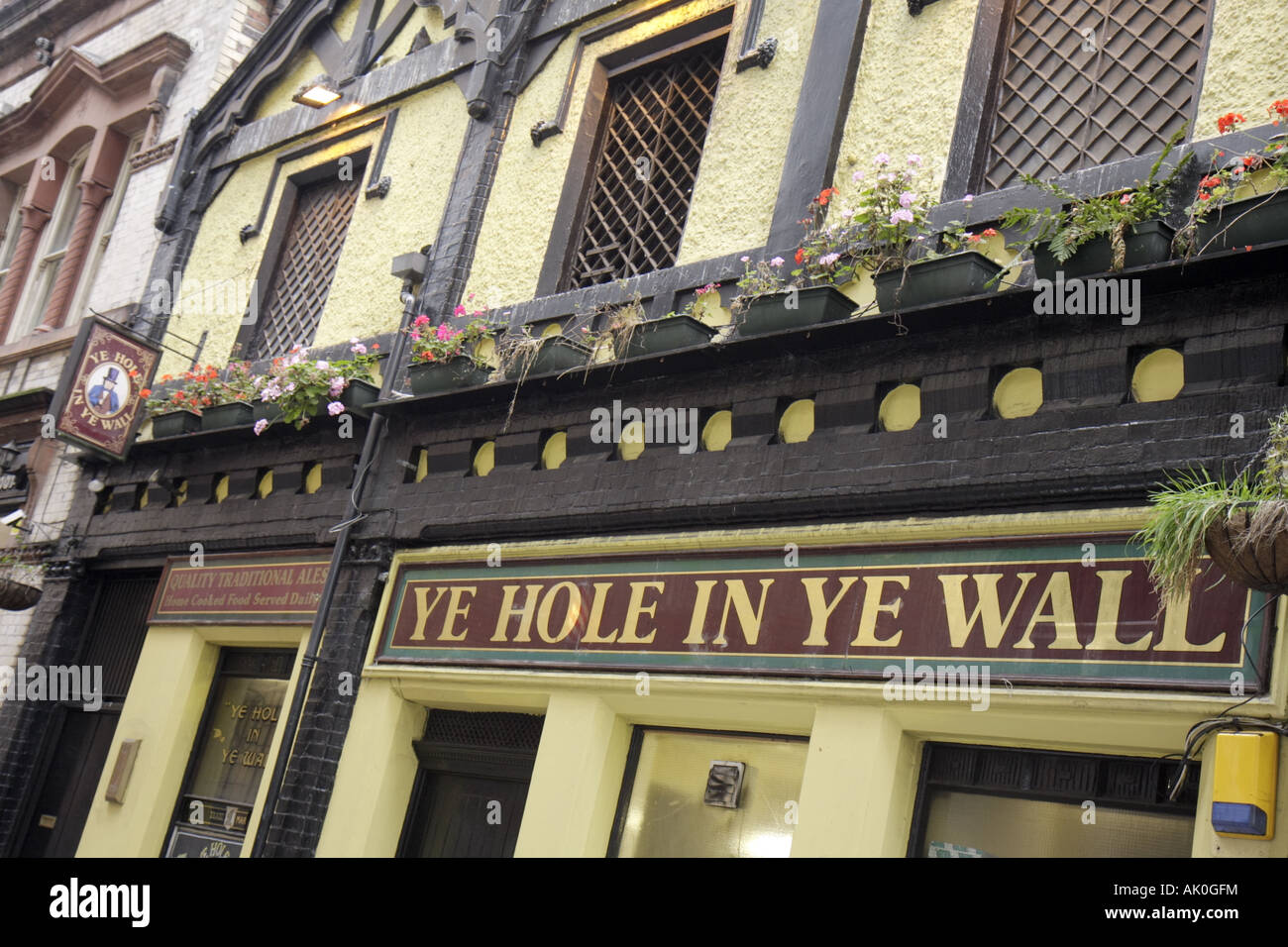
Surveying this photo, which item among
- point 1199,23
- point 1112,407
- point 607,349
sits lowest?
point 1112,407

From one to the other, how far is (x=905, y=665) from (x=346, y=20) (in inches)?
376

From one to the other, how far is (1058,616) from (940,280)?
1797 millimetres

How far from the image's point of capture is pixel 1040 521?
20.6 feet

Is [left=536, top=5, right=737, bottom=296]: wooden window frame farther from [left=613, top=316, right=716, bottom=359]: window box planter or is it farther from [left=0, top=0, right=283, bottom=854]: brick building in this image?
[left=0, top=0, right=283, bottom=854]: brick building

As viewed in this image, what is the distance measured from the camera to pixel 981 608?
6344mm

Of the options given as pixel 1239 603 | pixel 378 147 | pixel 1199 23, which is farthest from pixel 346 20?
pixel 1239 603

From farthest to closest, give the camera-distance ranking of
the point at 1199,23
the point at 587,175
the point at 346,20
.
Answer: the point at 346,20, the point at 587,175, the point at 1199,23

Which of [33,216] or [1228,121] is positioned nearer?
[1228,121]

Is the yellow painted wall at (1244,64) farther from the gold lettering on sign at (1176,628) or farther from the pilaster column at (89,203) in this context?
the pilaster column at (89,203)

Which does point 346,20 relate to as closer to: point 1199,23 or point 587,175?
point 587,175

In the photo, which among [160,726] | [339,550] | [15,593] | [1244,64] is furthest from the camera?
[15,593]

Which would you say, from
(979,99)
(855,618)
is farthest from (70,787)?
(979,99)

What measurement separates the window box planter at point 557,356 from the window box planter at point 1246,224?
3.89 m

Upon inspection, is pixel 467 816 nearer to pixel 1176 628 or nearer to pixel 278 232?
pixel 1176 628
